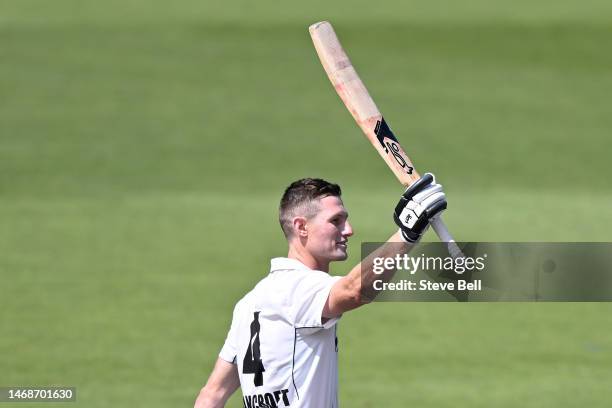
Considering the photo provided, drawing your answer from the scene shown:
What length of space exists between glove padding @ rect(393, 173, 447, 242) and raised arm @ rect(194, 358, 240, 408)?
140 centimetres

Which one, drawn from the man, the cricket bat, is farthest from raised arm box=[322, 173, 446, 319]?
the cricket bat

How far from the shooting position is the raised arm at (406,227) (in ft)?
18.3

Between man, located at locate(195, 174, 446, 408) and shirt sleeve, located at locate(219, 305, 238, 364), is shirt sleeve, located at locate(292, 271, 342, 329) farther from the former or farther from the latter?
shirt sleeve, located at locate(219, 305, 238, 364)

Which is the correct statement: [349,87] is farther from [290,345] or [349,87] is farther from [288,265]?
[290,345]

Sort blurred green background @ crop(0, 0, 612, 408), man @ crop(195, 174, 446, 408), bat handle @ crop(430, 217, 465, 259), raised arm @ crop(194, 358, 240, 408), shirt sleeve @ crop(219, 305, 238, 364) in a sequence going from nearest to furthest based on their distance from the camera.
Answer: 1. bat handle @ crop(430, 217, 465, 259)
2. man @ crop(195, 174, 446, 408)
3. shirt sleeve @ crop(219, 305, 238, 364)
4. raised arm @ crop(194, 358, 240, 408)
5. blurred green background @ crop(0, 0, 612, 408)

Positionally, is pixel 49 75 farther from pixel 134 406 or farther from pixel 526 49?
pixel 134 406

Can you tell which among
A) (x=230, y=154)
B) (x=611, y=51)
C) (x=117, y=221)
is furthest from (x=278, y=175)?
(x=611, y=51)

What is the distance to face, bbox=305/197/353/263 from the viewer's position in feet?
20.5

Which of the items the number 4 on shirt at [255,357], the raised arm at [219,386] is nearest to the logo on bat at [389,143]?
the number 4 on shirt at [255,357]

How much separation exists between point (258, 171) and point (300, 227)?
43.4ft

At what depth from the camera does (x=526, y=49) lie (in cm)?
2494

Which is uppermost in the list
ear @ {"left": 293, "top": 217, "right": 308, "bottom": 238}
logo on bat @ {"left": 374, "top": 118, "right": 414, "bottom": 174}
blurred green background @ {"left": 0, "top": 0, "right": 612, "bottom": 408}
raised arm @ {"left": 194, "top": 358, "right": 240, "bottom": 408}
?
blurred green background @ {"left": 0, "top": 0, "right": 612, "bottom": 408}

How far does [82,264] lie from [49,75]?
898cm

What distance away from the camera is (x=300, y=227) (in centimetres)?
629
